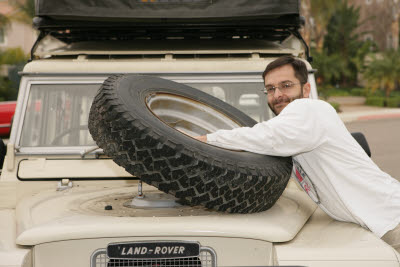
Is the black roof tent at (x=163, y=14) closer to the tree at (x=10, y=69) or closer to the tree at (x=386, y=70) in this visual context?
the tree at (x=10, y=69)

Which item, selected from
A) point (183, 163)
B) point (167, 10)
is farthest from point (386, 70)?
point (183, 163)

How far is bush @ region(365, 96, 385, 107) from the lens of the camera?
2895cm

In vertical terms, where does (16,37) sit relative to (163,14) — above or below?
above

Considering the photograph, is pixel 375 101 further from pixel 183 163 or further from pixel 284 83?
pixel 183 163

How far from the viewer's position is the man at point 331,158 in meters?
2.75

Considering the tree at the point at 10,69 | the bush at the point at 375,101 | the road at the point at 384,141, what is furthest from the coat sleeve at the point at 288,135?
the bush at the point at 375,101

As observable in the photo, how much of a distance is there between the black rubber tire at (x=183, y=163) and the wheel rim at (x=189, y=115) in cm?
68

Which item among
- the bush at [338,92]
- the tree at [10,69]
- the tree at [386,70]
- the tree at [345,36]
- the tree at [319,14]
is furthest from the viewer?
the tree at [345,36]

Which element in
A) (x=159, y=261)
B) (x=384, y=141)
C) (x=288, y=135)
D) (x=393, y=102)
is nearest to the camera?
(x=159, y=261)

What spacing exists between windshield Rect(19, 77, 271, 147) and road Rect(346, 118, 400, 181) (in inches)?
237

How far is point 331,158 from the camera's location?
282 cm

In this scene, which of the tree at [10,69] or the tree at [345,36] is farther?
the tree at [345,36]

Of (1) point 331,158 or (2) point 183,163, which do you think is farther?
(1) point 331,158

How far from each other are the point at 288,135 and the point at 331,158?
0.26m
